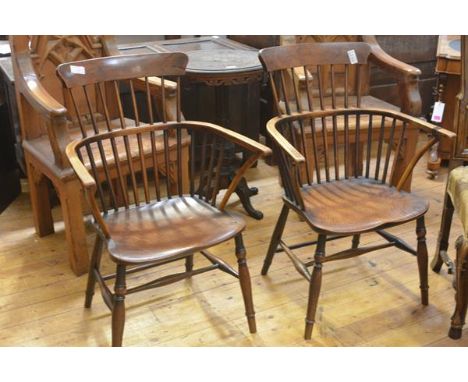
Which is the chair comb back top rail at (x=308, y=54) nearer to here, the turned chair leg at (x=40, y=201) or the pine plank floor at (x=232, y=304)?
the pine plank floor at (x=232, y=304)

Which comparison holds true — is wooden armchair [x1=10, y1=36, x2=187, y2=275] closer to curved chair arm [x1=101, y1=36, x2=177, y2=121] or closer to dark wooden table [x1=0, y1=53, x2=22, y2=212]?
curved chair arm [x1=101, y1=36, x2=177, y2=121]

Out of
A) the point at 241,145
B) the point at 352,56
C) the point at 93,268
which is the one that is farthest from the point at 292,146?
the point at 93,268

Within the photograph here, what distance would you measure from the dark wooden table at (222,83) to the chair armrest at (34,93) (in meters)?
0.64

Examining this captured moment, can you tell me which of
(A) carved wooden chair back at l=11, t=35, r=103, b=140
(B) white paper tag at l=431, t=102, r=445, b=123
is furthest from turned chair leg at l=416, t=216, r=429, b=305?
(A) carved wooden chair back at l=11, t=35, r=103, b=140

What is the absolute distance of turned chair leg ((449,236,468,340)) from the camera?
2088 mm

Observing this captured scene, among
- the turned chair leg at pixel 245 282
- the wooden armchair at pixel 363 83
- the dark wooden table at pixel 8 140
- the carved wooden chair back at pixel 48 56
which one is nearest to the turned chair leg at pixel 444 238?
the wooden armchair at pixel 363 83

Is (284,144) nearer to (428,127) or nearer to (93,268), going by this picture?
(428,127)

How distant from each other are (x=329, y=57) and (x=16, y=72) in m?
1.27

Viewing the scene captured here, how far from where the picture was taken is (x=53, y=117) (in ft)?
7.64

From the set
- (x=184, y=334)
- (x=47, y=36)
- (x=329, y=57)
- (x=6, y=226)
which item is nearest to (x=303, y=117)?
(x=329, y=57)

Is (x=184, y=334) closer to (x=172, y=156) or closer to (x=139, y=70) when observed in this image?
(x=172, y=156)

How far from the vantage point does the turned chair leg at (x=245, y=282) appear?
212 centimetres

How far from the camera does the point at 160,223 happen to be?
7.02 ft

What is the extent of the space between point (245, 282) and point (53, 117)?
3.11 ft
